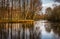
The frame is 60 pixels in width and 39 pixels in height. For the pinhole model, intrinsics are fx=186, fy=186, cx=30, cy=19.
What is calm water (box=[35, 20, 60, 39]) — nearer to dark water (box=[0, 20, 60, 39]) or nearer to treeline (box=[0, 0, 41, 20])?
dark water (box=[0, 20, 60, 39])

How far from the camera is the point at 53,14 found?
282cm

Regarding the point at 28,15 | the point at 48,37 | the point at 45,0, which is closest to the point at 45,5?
the point at 45,0

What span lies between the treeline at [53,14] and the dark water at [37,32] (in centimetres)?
7

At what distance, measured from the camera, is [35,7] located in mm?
2834

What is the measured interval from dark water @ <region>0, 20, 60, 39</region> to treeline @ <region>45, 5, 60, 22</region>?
69 millimetres

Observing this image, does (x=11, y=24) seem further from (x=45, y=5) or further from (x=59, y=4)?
(x=59, y=4)

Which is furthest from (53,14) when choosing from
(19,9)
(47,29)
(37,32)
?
(19,9)

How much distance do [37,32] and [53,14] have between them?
366 millimetres

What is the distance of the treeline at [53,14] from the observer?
2.80 m

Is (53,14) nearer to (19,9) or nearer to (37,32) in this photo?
(37,32)

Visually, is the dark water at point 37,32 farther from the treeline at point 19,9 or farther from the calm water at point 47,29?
the treeline at point 19,9

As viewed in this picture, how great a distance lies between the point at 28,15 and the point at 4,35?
47 cm

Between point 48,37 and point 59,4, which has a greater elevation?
point 59,4

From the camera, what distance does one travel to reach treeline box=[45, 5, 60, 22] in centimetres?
280
